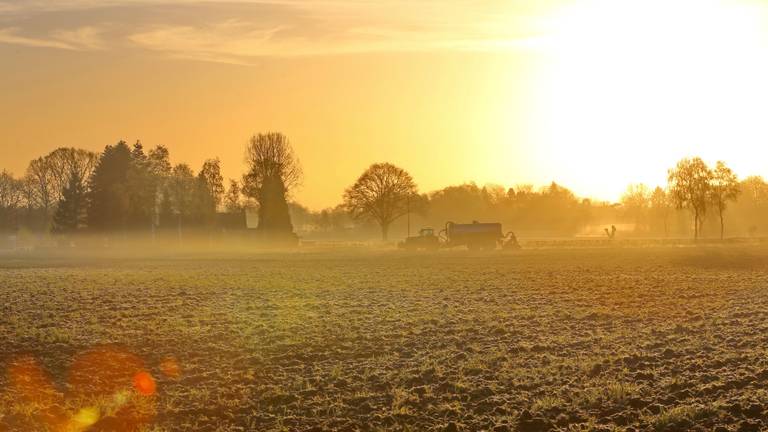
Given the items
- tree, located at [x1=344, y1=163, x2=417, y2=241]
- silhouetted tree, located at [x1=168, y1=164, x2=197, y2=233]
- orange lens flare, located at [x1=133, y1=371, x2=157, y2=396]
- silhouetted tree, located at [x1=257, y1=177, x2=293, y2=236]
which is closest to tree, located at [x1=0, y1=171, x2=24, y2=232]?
silhouetted tree, located at [x1=168, y1=164, x2=197, y2=233]

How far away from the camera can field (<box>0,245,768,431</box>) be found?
1049 cm

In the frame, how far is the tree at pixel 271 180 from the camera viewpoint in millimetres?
92438

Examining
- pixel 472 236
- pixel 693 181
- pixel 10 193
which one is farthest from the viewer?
pixel 10 193

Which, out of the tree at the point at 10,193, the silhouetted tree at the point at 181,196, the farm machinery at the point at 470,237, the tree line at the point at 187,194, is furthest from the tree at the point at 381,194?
the tree at the point at 10,193

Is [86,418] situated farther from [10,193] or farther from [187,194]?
[10,193]

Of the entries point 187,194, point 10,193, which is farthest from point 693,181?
point 10,193

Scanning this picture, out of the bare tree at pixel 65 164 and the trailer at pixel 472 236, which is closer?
the trailer at pixel 472 236

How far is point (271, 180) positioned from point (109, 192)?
A: 21.2 meters

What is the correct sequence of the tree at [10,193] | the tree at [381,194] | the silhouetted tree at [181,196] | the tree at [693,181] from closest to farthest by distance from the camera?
1. the tree at [693,181]
2. the silhouetted tree at [181,196]
3. the tree at [381,194]
4. the tree at [10,193]

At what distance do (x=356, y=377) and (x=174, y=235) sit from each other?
8503cm

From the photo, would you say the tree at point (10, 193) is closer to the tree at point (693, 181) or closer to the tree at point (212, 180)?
the tree at point (212, 180)

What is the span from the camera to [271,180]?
95.1 metres

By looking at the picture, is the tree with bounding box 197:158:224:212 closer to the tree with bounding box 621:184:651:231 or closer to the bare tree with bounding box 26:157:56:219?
the bare tree with bounding box 26:157:56:219

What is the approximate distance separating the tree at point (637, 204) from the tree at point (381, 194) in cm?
6019
